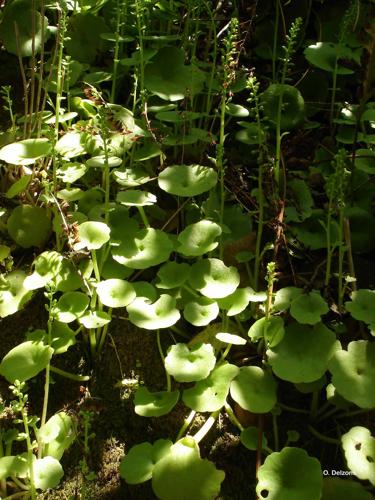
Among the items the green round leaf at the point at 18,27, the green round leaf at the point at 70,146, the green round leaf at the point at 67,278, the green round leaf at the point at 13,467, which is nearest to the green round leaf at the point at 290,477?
the green round leaf at the point at 13,467

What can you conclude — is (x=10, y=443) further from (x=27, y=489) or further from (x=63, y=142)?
(x=63, y=142)

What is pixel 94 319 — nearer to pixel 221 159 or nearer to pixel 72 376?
pixel 72 376

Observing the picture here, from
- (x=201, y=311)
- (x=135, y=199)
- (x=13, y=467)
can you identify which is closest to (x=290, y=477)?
(x=201, y=311)

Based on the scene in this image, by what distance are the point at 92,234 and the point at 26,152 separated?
34cm

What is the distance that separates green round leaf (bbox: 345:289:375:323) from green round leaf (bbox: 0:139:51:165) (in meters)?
0.87

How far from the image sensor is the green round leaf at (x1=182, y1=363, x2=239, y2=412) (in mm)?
1153

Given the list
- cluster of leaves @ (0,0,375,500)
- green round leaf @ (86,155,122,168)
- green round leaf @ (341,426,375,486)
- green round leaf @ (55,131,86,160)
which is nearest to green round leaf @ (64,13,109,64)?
cluster of leaves @ (0,0,375,500)

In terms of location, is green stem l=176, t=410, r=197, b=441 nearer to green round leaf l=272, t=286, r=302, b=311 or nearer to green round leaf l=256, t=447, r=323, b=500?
green round leaf l=256, t=447, r=323, b=500

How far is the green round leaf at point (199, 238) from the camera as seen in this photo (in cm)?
135

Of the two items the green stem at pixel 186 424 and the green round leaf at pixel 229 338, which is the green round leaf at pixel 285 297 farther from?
the green stem at pixel 186 424

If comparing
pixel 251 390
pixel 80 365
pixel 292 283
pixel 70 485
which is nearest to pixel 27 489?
pixel 70 485

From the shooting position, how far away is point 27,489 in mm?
1068

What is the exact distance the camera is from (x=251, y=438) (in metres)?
1.16

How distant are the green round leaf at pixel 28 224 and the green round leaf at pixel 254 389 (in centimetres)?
70
